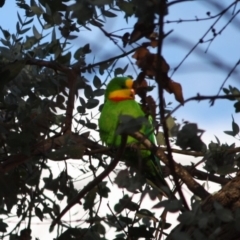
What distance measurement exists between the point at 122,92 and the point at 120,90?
0.05 ft

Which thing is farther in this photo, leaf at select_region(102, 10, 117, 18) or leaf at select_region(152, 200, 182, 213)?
leaf at select_region(102, 10, 117, 18)

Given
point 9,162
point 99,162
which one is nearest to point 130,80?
point 99,162

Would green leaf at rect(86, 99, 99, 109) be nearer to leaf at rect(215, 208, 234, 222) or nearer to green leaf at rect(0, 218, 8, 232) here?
green leaf at rect(0, 218, 8, 232)

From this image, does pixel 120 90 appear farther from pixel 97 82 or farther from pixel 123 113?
pixel 97 82

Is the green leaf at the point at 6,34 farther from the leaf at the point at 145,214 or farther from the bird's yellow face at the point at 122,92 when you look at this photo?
the leaf at the point at 145,214

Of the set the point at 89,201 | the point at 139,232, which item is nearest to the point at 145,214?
the point at 139,232

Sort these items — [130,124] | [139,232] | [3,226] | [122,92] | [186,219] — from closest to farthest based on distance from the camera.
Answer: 1. [130,124]
2. [186,219]
3. [139,232]
4. [3,226]
5. [122,92]

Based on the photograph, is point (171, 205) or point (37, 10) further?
point (37, 10)

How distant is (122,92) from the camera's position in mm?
2900

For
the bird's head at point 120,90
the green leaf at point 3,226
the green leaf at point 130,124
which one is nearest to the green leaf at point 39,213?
the green leaf at point 3,226

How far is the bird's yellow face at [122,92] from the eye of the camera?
2873 mm

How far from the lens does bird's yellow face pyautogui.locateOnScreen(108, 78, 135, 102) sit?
2873 millimetres

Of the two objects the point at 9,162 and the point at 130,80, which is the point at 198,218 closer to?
the point at 9,162

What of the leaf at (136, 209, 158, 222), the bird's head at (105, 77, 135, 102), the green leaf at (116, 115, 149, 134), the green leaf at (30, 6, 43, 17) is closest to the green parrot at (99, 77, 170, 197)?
the bird's head at (105, 77, 135, 102)
